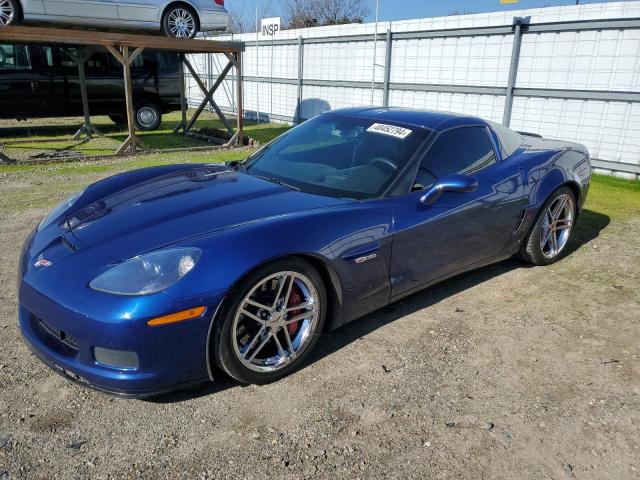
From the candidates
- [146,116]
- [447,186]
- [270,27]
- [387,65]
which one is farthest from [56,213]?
[270,27]

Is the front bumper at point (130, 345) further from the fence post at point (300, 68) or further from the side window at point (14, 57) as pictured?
the fence post at point (300, 68)

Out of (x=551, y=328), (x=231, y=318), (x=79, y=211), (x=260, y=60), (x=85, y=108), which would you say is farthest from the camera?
(x=260, y=60)

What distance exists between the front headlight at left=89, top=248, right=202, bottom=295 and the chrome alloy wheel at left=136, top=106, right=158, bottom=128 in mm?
11831

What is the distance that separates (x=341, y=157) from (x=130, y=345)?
6.44ft

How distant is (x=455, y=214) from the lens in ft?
11.6

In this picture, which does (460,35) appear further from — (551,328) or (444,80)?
(551,328)

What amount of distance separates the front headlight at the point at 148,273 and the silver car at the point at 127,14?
9.90 metres

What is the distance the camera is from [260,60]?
54.4 feet

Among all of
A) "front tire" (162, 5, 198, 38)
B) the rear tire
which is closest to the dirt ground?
"front tire" (162, 5, 198, 38)

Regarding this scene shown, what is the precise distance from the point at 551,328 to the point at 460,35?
8264 mm

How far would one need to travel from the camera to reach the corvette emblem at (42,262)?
2.61 metres

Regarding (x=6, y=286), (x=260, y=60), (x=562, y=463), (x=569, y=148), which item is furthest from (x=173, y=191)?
(x=260, y=60)

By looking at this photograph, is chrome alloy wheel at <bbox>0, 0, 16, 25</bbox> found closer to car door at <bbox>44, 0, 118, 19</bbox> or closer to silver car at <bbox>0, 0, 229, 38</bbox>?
silver car at <bbox>0, 0, 229, 38</bbox>

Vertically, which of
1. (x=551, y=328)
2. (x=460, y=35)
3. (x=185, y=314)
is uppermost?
(x=460, y=35)
